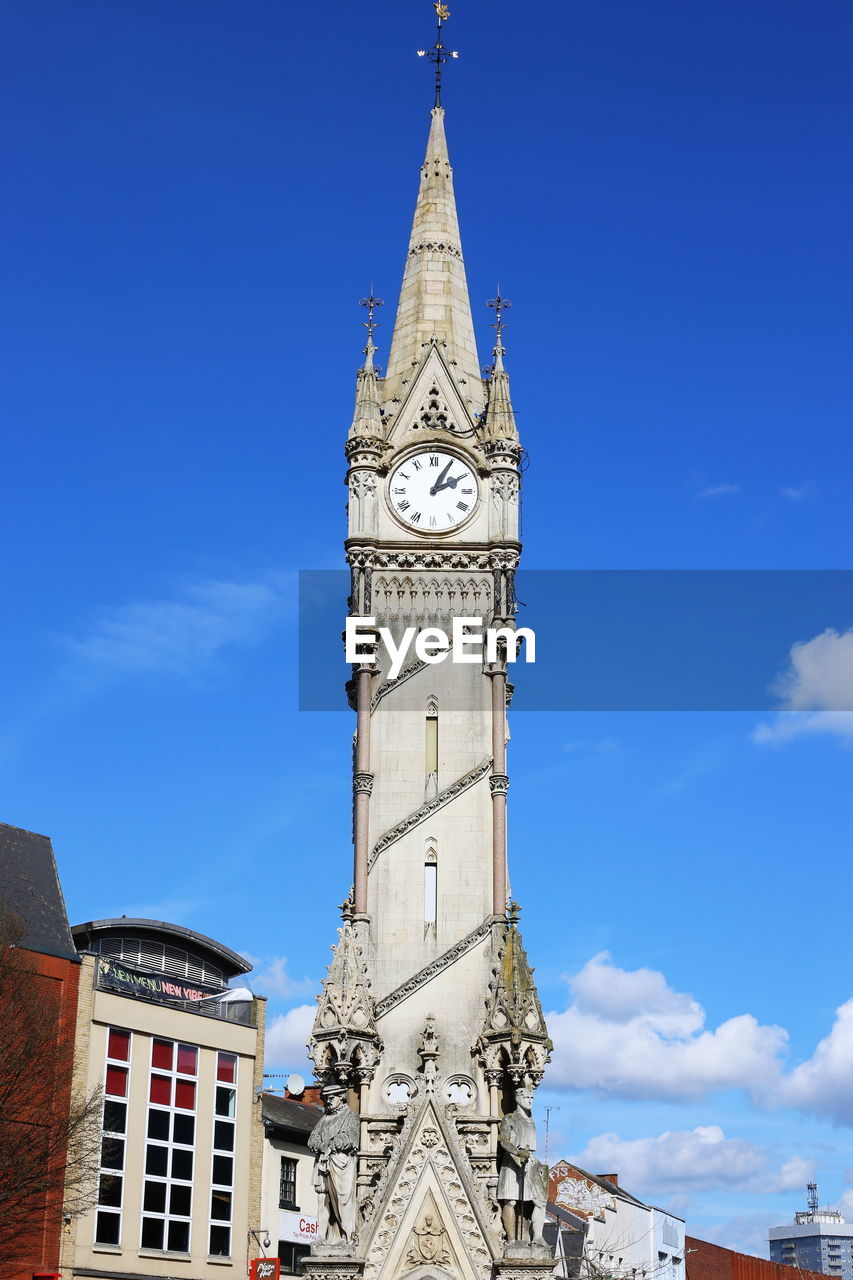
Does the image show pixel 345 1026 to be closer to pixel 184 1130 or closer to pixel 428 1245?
pixel 428 1245

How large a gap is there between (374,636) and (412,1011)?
11101mm

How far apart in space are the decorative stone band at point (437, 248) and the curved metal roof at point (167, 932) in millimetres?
25742

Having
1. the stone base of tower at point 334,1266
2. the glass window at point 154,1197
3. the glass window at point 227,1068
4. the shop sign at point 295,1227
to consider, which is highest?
the glass window at point 227,1068

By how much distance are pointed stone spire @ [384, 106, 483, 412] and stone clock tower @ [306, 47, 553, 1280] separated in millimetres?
97

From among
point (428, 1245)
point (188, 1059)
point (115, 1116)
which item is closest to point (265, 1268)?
point (188, 1059)

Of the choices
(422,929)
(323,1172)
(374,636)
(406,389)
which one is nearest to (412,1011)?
(422,929)

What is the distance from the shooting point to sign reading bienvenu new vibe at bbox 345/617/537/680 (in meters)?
50.6

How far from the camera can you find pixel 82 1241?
54.6 meters

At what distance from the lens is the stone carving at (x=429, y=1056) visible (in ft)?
148

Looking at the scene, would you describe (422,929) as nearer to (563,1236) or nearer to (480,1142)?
(480,1142)

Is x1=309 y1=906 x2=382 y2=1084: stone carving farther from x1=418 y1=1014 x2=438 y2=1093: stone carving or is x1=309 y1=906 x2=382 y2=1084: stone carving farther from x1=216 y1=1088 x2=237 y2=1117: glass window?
x1=216 y1=1088 x2=237 y2=1117: glass window

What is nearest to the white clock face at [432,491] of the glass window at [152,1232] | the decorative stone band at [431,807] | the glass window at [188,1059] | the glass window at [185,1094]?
the decorative stone band at [431,807]

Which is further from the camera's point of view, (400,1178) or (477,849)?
(477,849)

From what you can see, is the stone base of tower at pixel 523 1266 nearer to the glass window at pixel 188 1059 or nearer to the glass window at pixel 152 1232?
the glass window at pixel 152 1232
